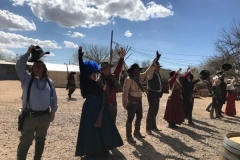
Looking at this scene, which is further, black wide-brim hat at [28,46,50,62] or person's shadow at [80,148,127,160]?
person's shadow at [80,148,127,160]

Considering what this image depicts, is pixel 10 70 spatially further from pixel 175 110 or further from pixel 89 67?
pixel 89 67

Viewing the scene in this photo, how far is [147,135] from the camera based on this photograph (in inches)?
225

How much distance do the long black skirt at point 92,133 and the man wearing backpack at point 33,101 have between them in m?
0.62

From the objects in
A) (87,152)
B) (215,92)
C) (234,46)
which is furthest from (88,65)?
(234,46)

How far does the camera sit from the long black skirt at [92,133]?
3.69m

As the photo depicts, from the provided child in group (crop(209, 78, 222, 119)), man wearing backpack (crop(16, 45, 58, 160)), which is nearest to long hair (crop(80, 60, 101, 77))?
man wearing backpack (crop(16, 45, 58, 160))

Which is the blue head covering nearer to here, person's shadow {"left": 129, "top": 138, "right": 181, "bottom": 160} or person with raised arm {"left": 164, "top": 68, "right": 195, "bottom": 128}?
person's shadow {"left": 129, "top": 138, "right": 181, "bottom": 160}

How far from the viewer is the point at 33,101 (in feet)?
10.3

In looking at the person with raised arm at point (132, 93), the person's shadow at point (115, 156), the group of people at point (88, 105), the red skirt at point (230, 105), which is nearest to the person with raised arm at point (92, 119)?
the group of people at point (88, 105)

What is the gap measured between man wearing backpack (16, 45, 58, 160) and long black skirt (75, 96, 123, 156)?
2.04 ft

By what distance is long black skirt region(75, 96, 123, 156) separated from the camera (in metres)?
3.69

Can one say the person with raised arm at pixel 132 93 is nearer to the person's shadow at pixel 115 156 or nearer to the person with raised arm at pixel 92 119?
the person's shadow at pixel 115 156

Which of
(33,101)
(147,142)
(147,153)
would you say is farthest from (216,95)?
(33,101)

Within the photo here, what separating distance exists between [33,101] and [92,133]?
41.2 inches
